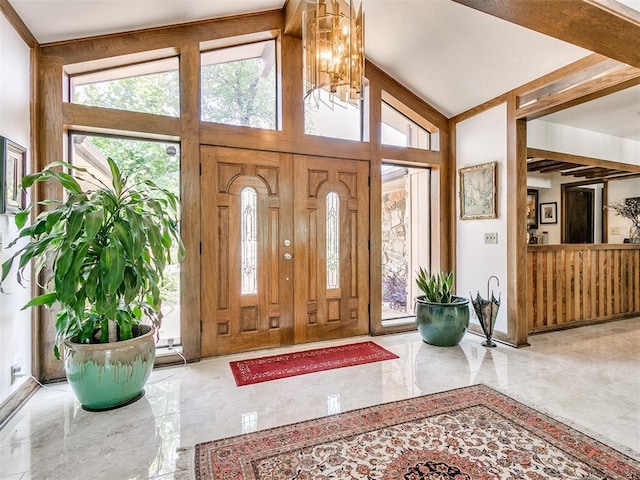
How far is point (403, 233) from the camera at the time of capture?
493 centimetres

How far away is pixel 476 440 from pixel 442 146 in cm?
369

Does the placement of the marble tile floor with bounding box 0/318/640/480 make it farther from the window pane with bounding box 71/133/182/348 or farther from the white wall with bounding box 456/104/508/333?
the white wall with bounding box 456/104/508/333

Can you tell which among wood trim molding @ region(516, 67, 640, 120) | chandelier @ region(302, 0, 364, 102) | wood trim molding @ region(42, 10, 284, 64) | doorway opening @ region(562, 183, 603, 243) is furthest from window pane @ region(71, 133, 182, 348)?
doorway opening @ region(562, 183, 603, 243)

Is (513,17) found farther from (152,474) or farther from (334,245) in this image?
→ (152,474)

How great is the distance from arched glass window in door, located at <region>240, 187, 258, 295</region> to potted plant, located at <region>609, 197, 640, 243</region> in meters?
6.58

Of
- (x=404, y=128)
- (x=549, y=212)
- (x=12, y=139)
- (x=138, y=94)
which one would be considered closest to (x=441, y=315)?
(x=404, y=128)

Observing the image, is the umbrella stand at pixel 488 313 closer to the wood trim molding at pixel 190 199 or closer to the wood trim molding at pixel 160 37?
the wood trim molding at pixel 190 199

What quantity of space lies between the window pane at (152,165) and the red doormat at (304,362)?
0.78 metres

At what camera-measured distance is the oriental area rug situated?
1.74 metres

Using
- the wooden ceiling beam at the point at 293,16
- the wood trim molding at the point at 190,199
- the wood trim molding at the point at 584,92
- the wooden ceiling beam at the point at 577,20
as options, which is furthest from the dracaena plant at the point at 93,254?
the wood trim molding at the point at 584,92

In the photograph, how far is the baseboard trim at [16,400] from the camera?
2.25 m

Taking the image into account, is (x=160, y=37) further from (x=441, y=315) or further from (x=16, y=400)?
(x=441, y=315)

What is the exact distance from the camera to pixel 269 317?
12.2 ft

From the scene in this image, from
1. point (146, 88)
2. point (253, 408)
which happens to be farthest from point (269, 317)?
point (146, 88)
